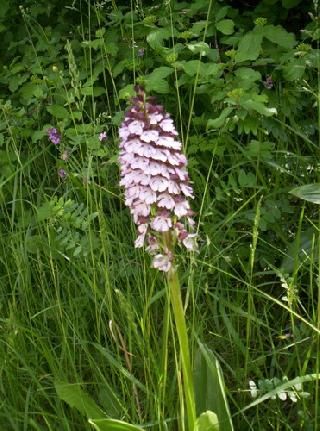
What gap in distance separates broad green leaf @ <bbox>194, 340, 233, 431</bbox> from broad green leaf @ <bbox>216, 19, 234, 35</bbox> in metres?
1.37

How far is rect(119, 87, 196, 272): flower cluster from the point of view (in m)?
1.19

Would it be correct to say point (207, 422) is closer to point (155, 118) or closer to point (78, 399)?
point (78, 399)

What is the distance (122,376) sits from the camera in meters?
1.68

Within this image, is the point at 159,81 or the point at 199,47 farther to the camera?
the point at 159,81

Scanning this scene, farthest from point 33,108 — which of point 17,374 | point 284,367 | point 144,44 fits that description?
point 284,367

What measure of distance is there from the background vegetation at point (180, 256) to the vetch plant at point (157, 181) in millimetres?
144

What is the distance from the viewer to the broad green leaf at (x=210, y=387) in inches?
56.3

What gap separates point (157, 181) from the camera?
119cm

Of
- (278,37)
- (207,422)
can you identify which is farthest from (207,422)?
(278,37)

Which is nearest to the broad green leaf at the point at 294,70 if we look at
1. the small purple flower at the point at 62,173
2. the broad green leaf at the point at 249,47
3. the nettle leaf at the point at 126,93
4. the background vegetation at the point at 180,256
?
the background vegetation at the point at 180,256

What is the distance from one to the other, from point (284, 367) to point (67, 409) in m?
0.56

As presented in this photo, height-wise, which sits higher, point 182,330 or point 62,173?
point 182,330

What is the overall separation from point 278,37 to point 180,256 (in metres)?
1.26

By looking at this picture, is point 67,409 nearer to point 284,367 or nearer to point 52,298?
point 52,298
